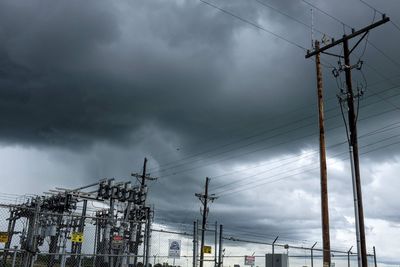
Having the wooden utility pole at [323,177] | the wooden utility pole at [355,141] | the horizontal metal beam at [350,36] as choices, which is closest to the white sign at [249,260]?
the wooden utility pole at [323,177]

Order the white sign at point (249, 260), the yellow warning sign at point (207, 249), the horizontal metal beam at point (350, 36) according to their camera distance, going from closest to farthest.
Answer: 1. the horizontal metal beam at point (350, 36)
2. the yellow warning sign at point (207, 249)
3. the white sign at point (249, 260)

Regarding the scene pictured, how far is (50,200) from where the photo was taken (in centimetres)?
3409

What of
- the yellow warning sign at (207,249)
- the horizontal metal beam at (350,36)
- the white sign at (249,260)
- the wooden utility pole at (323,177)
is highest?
the horizontal metal beam at (350,36)

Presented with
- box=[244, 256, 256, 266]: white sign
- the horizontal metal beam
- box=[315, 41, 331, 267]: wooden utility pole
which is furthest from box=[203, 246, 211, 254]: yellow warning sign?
the horizontal metal beam

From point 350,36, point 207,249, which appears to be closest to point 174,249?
point 207,249

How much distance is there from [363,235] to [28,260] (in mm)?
12236

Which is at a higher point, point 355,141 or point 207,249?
point 355,141

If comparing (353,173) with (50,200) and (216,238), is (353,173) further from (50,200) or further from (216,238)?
(50,200)

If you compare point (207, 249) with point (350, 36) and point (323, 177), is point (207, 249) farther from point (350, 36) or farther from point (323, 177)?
point (350, 36)

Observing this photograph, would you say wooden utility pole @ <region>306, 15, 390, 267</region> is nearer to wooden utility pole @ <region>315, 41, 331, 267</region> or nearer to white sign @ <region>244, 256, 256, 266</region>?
wooden utility pole @ <region>315, 41, 331, 267</region>

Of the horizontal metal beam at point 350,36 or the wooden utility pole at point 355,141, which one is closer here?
the wooden utility pole at point 355,141

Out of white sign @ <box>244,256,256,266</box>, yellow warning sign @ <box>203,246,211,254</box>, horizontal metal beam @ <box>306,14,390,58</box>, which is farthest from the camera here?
white sign @ <box>244,256,256,266</box>

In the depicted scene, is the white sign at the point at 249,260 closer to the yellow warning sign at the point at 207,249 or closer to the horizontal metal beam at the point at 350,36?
the yellow warning sign at the point at 207,249

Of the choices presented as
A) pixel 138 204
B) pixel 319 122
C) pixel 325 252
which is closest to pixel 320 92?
pixel 319 122
